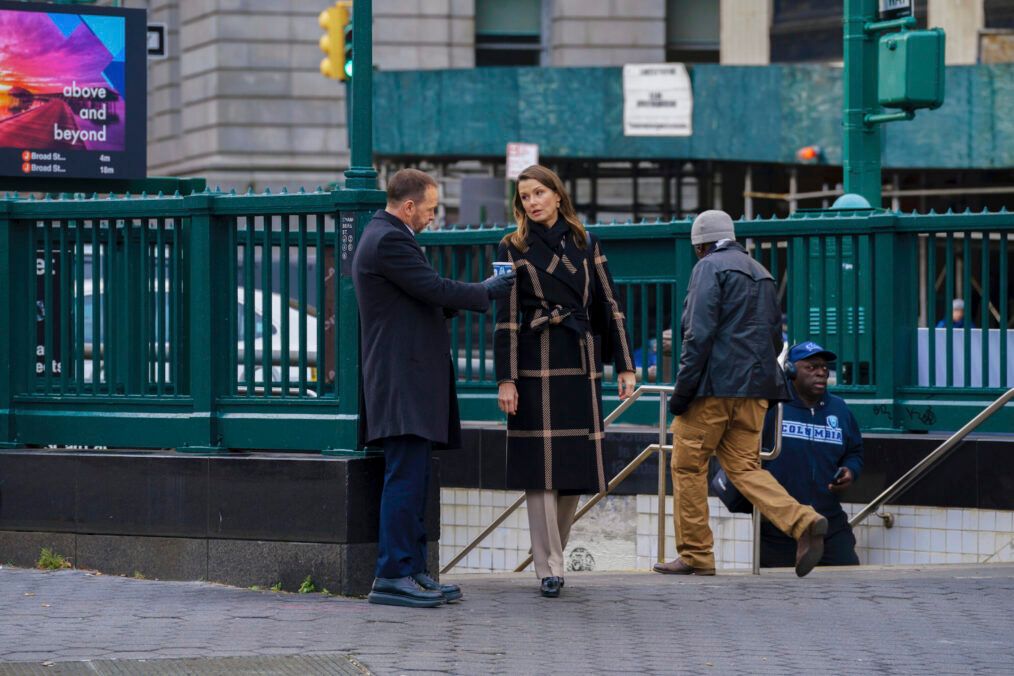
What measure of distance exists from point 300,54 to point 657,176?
7.41 metres

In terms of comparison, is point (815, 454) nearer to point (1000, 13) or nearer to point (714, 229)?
point (714, 229)

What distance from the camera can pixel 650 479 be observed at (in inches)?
454

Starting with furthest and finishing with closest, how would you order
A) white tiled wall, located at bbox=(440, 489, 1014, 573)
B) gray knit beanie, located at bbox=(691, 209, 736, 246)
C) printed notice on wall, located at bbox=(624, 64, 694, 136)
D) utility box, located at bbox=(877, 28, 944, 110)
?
printed notice on wall, located at bbox=(624, 64, 694, 136), utility box, located at bbox=(877, 28, 944, 110), white tiled wall, located at bbox=(440, 489, 1014, 573), gray knit beanie, located at bbox=(691, 209, 736, 246)

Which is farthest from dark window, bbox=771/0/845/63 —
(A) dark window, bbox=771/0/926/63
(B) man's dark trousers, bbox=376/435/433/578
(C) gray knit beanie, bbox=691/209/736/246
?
(B) man's dark trousers, bbox=376/435/433/578

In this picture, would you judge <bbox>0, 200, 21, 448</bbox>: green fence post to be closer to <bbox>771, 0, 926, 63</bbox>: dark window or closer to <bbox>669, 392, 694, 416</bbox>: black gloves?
<bbox>669, 392, 694, 416</bbox>: black gloves

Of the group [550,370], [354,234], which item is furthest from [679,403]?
[354,234]

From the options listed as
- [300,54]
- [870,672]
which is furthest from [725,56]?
[870,672]

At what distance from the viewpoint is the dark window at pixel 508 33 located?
31578mm

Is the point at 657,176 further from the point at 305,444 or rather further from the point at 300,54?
the point at 305,444

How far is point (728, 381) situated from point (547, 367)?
1.20 meters

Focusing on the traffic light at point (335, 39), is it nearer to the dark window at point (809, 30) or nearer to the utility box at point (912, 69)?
the utility box at point (912, 69)

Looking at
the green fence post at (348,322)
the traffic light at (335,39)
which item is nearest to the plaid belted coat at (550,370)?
the green fence post at (348,322)

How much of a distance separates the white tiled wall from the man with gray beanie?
2029mm

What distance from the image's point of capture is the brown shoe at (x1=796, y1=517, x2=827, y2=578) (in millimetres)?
8523
